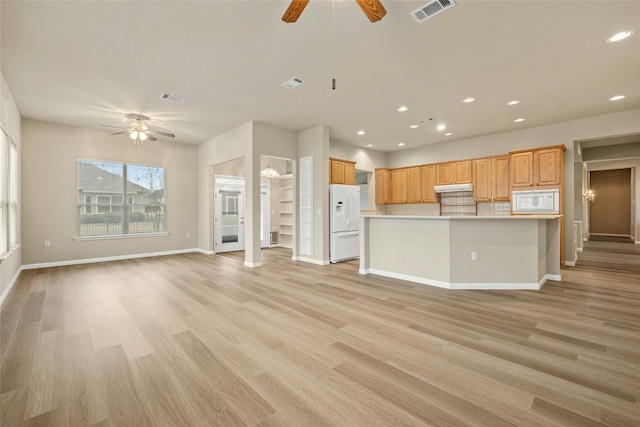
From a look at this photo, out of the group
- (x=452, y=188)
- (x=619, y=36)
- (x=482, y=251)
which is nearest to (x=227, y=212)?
(x=452, y=188)

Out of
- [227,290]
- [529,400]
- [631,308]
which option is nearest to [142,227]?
[227,290]

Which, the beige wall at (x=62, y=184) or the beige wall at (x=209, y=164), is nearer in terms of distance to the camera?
the beige wall at (x=62, y=184)

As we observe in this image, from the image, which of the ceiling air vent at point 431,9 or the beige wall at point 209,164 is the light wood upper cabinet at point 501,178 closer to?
the ceiling air vent at point 431,9

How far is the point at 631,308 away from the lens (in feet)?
11.2

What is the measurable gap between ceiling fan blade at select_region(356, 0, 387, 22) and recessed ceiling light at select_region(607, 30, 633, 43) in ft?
9.28

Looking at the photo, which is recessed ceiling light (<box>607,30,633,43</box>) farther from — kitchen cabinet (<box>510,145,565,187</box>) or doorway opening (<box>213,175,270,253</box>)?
doorway opening (<box>213,175,270,253</box>)

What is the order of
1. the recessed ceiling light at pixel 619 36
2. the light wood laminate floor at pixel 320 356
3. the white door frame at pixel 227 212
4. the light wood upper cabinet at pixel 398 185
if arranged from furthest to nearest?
the light wood upper cabinet at pixel 398 185 < the white door frame at pixel 227 212 < the recessed ceiling light at pixel 619 36 < the light wood laminate floor at pixel 320 356

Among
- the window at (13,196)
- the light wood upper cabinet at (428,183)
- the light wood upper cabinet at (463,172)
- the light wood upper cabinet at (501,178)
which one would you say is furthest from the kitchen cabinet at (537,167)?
the window at (13,196)

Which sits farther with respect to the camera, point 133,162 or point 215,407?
point 133,162

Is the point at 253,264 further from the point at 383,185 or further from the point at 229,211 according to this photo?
the point at 383,185

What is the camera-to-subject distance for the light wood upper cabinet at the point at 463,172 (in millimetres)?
7391

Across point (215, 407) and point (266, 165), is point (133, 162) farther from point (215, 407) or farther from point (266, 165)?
point (215, 407)

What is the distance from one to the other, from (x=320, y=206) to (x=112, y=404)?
16.3 ft

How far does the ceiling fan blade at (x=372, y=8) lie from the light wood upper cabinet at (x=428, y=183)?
6.47m
